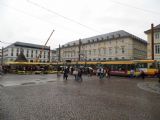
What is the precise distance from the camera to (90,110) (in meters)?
8.26

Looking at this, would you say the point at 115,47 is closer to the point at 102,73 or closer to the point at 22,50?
the point at 102,73

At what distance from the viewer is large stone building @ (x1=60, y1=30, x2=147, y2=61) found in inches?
2675

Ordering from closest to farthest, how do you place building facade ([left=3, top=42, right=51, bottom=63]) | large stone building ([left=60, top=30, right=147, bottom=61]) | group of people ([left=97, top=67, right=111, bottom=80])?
group of people ([left=97, top=67, right=111, bottom=80]) → large stone building ([left=60, top=30, right=147, bottom=61]) → building facade ([left=3, top=42, right=51, bottom=63])

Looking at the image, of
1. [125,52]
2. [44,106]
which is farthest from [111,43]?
[44,106]

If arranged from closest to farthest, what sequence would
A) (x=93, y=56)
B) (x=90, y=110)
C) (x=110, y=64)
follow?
(x=90, y=110)
(x=110, y=64)
(x=93, y=56)

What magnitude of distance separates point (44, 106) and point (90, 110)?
7.50 feet

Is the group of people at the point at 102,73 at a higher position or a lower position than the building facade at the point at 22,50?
lower

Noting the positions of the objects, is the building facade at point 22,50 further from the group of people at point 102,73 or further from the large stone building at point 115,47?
the group of people at point 102,73

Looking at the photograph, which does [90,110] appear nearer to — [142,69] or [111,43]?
[142,69]

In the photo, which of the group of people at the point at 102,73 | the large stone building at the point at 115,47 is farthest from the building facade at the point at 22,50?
the group of people at the point at 102,73

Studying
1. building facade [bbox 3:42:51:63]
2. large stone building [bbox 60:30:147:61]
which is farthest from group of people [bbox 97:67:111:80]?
building facade [bbox 3:42:51:63]

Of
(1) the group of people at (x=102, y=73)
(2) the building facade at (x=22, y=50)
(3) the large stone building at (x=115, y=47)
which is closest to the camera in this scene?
(1) the group of people at (x=102, y=73)

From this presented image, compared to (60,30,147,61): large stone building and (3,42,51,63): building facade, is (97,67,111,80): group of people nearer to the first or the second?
(60,30,147,61): large stone building

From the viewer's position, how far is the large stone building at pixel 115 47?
223 ft
